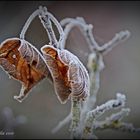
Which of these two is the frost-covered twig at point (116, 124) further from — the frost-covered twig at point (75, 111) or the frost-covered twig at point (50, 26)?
the frost-covered twig at point (50, 26)

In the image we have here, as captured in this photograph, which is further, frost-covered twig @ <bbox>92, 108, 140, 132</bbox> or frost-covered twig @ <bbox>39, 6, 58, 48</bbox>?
frost-covered twig @ <bbox>92, 108, 140, 132</bbox>

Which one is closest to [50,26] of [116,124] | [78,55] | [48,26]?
[48,26]

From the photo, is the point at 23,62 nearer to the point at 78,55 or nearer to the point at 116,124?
the point at 116,124

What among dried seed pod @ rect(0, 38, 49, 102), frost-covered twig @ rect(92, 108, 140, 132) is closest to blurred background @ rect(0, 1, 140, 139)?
frost-covered twig @ rect(92, 108, 140, 132)

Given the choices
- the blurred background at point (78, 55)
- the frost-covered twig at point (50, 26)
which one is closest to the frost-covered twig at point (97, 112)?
the frost-covered twig at point (50, 26)

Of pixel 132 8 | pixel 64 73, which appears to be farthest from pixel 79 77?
pixel 132 8

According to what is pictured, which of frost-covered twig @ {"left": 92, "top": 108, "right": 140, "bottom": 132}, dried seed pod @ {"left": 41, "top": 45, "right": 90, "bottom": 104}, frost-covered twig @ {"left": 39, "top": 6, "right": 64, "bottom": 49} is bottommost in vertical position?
frost-covered twig @ {"left": 92, "top": 108, "right": 140, "bottom": 132}

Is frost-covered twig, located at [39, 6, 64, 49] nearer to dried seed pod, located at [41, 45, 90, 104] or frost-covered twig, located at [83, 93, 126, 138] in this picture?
dried seed pod, located at [41, 45, 90, 104]

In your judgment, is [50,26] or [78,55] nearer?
[50,26]
